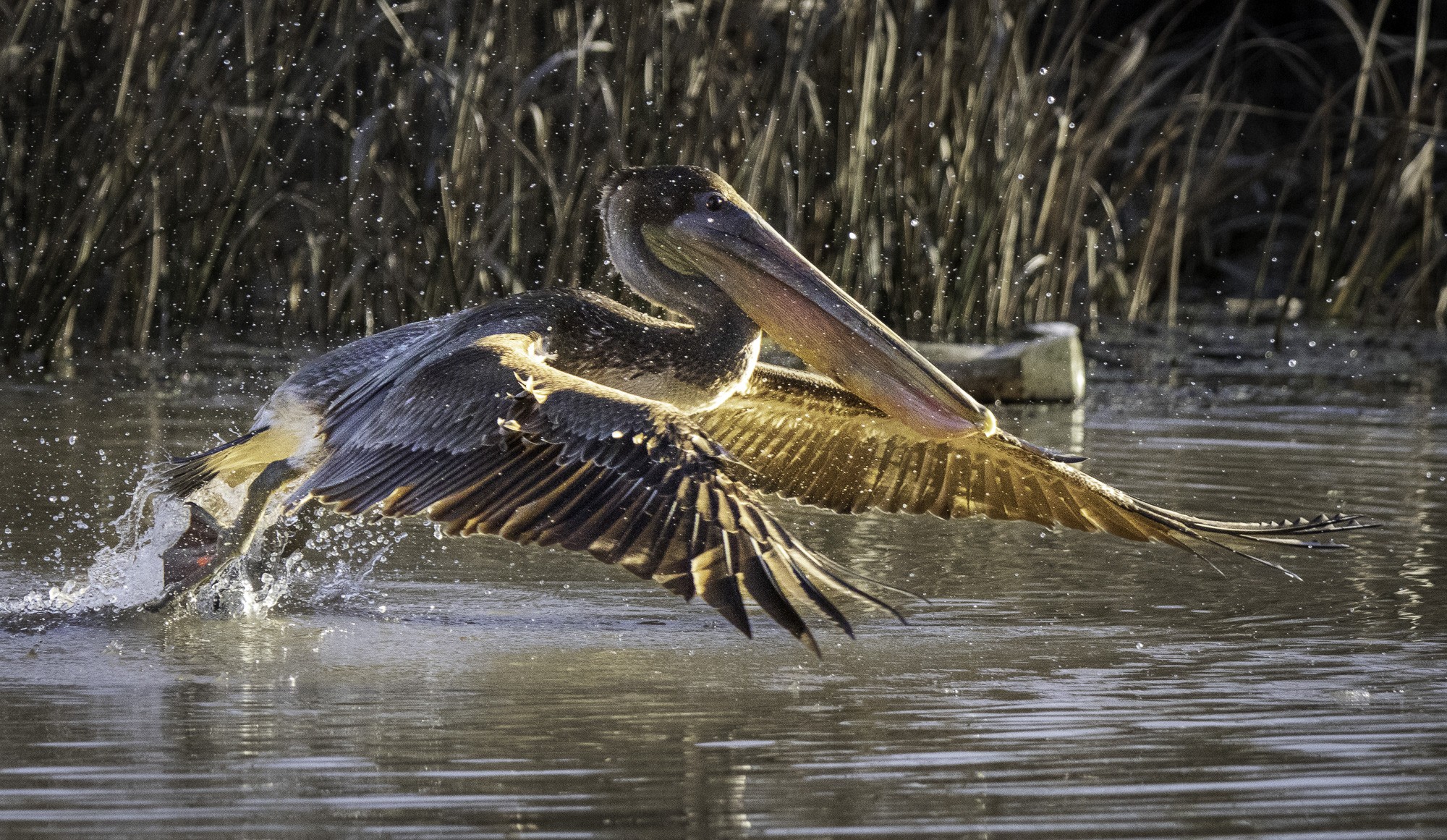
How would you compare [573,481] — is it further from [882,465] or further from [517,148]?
[517,148]

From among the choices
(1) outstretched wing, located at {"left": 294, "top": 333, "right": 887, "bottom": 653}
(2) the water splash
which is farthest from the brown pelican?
(2) the water splash

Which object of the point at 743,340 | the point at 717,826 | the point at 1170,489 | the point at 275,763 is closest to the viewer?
the point at 717,826

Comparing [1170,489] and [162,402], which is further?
[162,402]

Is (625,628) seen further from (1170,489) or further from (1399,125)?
(1399,125)

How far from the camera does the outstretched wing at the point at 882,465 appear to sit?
5.37m

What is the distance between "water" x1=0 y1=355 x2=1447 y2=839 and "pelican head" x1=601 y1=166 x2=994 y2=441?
55cm

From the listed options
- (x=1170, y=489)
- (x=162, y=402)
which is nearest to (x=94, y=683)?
(x=1170, y=489)

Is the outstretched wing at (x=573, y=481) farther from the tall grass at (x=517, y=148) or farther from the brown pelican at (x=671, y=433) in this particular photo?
the tall grass at (x=517, y=148)

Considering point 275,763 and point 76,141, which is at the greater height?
point 76,141

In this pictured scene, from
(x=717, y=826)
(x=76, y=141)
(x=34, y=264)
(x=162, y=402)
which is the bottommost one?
(x=717, y=826)

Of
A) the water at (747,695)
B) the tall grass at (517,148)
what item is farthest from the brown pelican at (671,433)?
the tall grass at (517,148)

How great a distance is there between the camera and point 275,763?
355cm

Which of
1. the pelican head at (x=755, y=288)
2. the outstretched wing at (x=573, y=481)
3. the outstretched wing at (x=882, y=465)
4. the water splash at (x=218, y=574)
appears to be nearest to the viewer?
the outstretched wing at (x=573, y=481)

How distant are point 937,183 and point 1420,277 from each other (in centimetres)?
328
